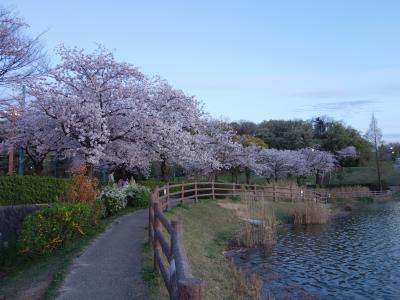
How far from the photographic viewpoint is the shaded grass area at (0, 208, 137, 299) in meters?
A: 8.43

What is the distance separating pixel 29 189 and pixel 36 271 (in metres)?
9.35

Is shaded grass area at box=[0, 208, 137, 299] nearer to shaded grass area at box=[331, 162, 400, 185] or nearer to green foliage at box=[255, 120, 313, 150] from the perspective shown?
shaded grass area at box=[331, 162, 400, 185]

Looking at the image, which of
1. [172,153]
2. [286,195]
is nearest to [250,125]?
[286,195]

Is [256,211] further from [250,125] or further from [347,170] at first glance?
[250,125]

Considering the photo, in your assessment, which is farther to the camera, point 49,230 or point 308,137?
point 308,137

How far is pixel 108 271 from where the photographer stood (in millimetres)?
9219

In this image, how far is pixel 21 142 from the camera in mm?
26484

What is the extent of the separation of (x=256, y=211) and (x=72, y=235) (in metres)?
12.2

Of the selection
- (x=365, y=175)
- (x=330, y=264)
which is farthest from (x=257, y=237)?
(x=365, y=175)

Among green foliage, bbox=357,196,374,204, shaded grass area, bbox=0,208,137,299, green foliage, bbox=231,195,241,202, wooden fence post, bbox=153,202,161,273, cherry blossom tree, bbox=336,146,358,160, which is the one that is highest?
cherry blossom tree, bbox=336,146,358,160

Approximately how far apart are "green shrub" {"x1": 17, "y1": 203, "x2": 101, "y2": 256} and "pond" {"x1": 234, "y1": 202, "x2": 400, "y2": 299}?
17.3ft

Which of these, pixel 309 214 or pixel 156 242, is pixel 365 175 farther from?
pixel 156 242

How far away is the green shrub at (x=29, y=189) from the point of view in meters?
18.2

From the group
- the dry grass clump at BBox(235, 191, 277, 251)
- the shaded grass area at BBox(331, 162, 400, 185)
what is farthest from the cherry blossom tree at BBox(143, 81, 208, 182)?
the shaded grass area at BBox(331, 162, 400, 185)
